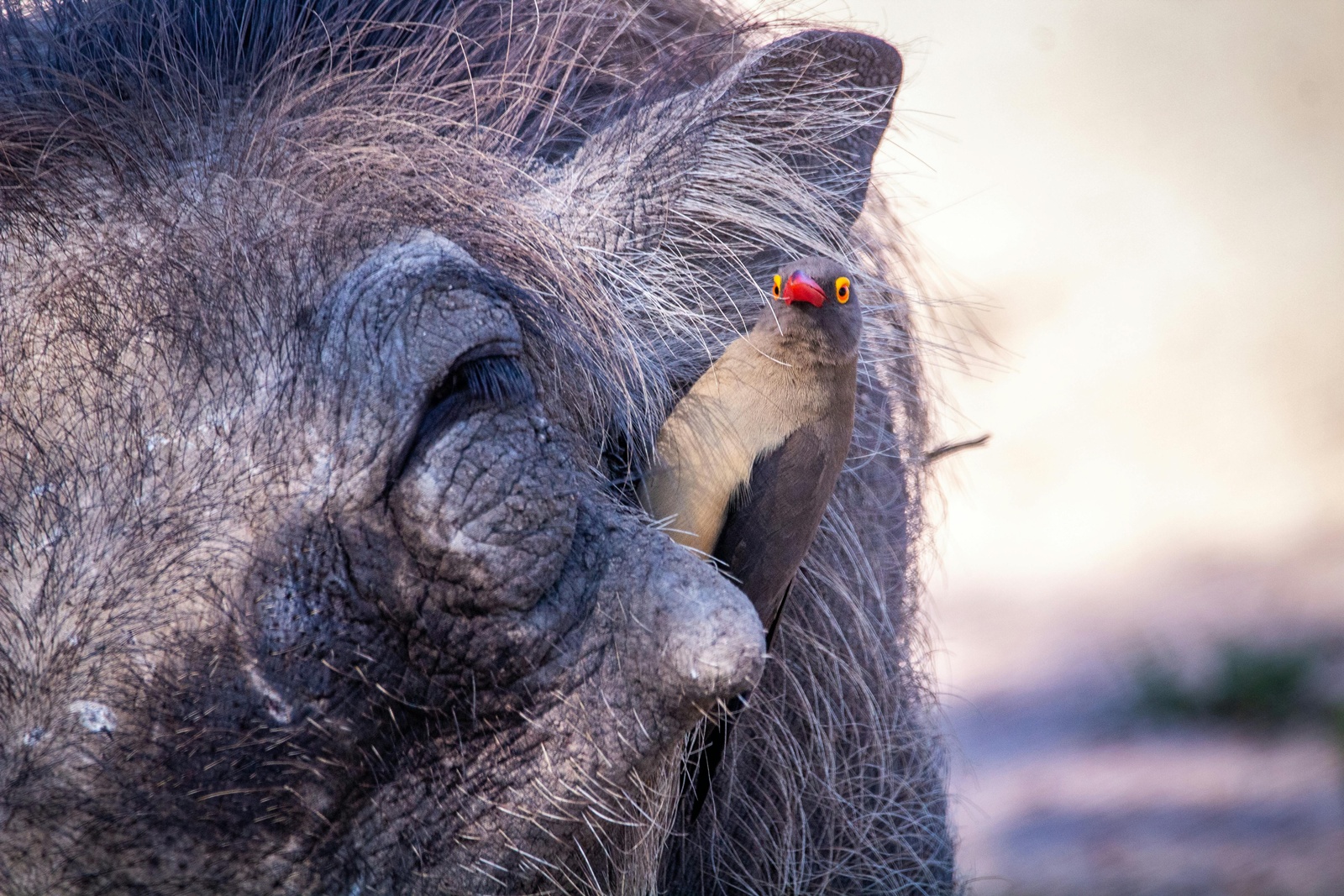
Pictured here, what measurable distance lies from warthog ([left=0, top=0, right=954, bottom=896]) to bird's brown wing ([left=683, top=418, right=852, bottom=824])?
12 cm

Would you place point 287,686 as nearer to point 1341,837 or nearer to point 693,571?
point 693,571

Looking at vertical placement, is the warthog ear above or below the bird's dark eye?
above

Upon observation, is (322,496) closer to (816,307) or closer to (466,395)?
(466,395)

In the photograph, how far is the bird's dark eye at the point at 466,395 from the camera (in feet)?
3.53

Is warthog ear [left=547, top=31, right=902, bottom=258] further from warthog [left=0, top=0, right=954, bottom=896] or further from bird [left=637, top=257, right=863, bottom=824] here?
bird [left=637, top=257, right=863, bottom=824]

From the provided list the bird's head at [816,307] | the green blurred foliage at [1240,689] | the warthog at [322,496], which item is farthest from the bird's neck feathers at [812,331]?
the green blurred foliage at [1240,689]

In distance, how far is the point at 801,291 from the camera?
1245 millimetres

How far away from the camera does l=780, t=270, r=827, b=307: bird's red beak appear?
125 cm

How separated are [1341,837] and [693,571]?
2901 millimetres

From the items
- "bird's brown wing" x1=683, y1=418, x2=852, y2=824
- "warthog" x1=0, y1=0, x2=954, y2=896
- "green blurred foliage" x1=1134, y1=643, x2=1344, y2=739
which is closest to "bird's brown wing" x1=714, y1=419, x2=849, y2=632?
"bird's brown wing" x1=683, y1=418, x2=852, y2=824

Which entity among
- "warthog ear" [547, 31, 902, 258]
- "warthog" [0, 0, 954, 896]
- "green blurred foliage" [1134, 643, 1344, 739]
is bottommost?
"green blurred foliage" [1134, 643, 1344, 739]

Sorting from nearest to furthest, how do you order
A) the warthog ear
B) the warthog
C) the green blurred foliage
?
the warthog
the warthog ear
the green blurred foliage

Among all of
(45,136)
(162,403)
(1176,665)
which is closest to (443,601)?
(162,403)

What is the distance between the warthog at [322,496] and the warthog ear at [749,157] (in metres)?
0.01
